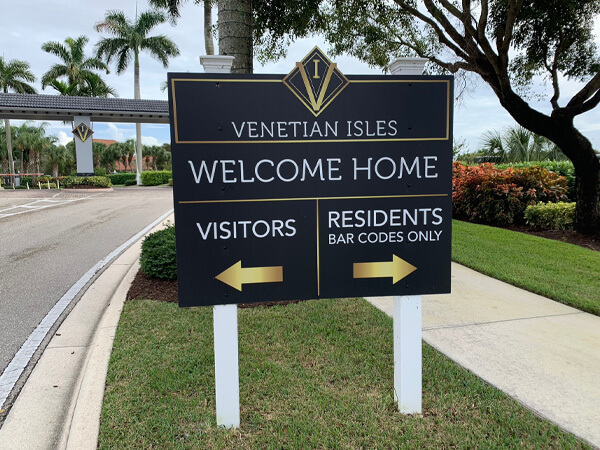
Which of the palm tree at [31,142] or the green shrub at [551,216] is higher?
the palm tree at [31,142]

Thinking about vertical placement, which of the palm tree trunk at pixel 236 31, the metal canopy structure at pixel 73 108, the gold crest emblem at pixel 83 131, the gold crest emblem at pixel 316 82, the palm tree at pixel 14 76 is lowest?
the gold crest emblem at pixel 316 82

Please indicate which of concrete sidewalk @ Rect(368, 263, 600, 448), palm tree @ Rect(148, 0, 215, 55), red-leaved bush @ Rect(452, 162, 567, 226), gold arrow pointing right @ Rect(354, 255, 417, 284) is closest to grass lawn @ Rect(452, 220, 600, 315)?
concrete sidewalk @ Rect(368, 263, 600, 448)

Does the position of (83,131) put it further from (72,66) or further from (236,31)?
(236,31)

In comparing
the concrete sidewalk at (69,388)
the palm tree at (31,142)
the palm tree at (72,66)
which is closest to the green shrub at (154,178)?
the palm tree at (72,66)

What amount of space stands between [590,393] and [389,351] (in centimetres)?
139

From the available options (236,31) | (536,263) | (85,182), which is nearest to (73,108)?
(85,182)

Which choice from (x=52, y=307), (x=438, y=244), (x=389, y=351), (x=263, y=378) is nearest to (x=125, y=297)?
(x=52, y=307)

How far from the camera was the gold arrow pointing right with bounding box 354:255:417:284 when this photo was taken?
2.88m

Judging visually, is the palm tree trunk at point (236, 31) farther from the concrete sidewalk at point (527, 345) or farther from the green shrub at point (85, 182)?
the green shrub at point (85, 182)

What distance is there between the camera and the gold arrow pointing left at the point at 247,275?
2781 millimetres

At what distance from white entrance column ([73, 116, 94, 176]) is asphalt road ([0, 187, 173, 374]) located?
1213 cm

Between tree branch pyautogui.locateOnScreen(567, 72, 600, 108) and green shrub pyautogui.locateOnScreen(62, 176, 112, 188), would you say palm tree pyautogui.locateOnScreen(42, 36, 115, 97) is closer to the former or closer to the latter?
green shrub pyautogui.locateOnScreen(62, 176, 112, 188)

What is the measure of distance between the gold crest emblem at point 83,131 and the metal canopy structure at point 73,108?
0.74 metres

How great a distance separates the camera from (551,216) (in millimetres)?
9680
